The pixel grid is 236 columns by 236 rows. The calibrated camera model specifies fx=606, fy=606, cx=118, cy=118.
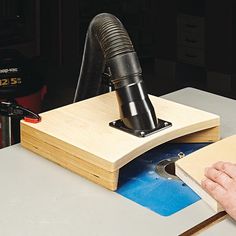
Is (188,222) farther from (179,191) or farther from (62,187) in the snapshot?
(62,187)

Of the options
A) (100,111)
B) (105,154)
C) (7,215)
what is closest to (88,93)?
(100,111)

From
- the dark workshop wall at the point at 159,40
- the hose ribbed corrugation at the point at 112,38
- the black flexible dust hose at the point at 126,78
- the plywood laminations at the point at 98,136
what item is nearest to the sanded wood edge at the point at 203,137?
the plywood laminations at the point at 98,136

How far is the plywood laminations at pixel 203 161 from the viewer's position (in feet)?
3.55

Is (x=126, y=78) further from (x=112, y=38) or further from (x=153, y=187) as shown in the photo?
(x=153, y=187)

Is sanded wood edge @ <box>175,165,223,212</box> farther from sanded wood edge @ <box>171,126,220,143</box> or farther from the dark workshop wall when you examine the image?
the dark workshop wall

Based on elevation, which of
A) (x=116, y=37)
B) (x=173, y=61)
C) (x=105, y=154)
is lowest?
(x=173, y=61)

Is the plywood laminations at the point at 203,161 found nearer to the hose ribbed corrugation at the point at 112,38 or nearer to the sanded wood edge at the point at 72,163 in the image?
the sanded wood edge at the point at 72,163

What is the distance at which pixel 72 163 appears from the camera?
46.5 inches

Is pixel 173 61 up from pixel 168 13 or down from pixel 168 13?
down

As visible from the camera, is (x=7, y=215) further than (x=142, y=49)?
No

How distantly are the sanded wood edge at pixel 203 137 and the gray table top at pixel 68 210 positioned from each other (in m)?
0.26

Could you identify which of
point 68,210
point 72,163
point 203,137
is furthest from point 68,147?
point 203,137

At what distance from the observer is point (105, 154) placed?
3.67 ft

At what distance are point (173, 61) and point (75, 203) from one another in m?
2.82
